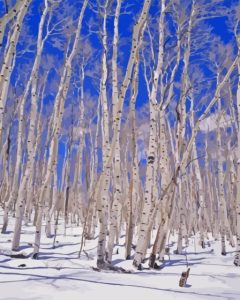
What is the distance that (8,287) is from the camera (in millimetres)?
3682

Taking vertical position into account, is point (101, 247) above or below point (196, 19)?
below

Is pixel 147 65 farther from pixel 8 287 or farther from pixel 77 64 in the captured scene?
pixel 8 287

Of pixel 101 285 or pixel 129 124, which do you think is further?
pixel 129 124

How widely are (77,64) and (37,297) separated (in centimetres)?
1266

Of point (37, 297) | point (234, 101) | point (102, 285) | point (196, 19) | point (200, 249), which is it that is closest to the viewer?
point (37, 297)

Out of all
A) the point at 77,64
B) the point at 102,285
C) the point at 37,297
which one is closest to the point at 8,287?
the point at 37,297

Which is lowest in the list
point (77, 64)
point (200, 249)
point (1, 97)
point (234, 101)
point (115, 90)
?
point (200, 249)

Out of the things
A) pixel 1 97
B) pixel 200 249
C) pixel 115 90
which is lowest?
pixel 200 249

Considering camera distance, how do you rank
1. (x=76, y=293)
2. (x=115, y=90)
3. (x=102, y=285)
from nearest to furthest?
1. (x=76, y=293)
2. (x=102, y=285)
3. (x=115, y=90)

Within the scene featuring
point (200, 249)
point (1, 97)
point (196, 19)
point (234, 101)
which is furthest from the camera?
point (234, 101)

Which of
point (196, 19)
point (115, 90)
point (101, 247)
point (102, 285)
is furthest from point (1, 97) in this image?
point (196, 19)

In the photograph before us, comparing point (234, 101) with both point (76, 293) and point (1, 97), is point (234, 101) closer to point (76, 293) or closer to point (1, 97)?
point (1, 97)

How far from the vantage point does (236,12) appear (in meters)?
11.3

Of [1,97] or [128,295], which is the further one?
[1,97]
